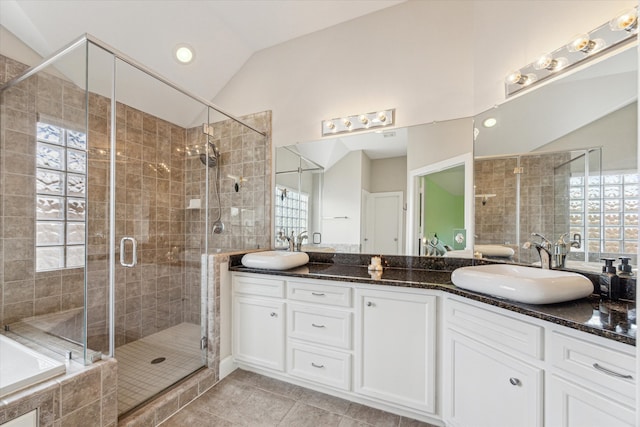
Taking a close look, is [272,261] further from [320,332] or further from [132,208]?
[132,208]

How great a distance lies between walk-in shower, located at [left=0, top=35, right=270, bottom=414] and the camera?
171 cm

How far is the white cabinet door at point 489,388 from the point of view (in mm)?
1100

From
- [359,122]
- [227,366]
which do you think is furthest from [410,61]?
[227,366]

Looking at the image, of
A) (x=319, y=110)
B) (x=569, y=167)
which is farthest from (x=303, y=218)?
(x=569, y=167)

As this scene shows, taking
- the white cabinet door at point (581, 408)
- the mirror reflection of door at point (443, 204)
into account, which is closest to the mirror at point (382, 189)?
the mirror reflection of door at point (443, 204)

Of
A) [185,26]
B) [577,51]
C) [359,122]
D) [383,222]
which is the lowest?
[383,222]

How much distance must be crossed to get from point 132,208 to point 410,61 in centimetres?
259

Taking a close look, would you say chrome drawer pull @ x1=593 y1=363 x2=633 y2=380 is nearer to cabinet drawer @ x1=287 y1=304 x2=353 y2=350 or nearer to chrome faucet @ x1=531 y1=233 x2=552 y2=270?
chrome faucet @ x1=531 y1=233 x2=552 y2=270

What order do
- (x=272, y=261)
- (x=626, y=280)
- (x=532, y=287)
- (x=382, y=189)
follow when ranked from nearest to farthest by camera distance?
1. (x=532, y=287)
2. (x=626, y=280)
3. (x=272, y=261)
4. (x=382, y=189)

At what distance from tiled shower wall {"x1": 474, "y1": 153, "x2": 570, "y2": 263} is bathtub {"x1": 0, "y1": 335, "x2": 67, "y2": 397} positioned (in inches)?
103

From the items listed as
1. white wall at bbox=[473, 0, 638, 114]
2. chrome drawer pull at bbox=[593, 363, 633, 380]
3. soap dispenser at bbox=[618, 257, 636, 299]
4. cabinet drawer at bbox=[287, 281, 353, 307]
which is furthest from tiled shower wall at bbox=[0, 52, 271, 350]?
soap dispenser at bbox=[618, 257, 636, 299]

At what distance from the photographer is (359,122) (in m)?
2.34

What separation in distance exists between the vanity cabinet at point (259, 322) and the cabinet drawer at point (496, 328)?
116cm

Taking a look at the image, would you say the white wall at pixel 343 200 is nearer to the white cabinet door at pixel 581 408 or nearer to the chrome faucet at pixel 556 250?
the chrome faucet at pixel 556 250
